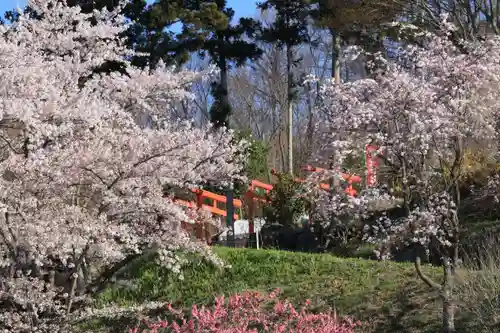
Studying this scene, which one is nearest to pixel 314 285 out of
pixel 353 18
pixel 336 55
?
pixel 336 55

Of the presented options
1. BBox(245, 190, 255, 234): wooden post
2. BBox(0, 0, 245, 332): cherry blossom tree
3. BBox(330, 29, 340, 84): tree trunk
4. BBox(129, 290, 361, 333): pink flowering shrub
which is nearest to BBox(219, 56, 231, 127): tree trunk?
BBox(245, 190, 255, 234): wooden post

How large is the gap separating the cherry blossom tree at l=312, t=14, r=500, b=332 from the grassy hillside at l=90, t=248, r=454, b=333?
0.64 meters

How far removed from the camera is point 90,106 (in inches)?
216

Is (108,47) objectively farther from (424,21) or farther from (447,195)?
(424,21)

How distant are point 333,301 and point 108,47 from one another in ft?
11.7

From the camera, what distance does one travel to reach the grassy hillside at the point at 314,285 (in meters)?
6.07

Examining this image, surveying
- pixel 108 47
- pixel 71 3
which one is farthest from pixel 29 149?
pixel 71 3

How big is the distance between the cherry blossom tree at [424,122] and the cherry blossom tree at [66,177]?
5.07 feet

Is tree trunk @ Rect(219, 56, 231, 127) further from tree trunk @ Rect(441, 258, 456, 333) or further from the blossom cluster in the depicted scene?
tree trunk @ Rect(441, 258, 456, 333)

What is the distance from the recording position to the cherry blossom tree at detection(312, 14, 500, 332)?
16.9ft

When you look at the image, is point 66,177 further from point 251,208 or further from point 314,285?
point 251,208

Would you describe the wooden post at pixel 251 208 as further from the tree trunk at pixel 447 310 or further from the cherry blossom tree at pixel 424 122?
the tree trunk at pixel 447 310

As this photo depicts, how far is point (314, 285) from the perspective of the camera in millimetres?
7148

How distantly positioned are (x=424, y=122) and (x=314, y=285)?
273 cm
